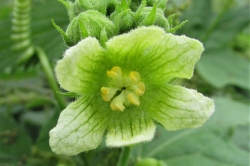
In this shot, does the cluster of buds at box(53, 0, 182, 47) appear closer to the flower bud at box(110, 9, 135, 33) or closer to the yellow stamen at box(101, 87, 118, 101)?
the flower bud at box(110, 9, 135, 33)

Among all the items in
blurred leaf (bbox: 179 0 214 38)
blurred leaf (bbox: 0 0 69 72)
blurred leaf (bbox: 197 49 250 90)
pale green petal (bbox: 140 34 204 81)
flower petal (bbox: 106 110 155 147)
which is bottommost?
blurred leaf (bbox: 197 49 250 90)

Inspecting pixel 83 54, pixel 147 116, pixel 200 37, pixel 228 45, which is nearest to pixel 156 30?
pixel 83 54

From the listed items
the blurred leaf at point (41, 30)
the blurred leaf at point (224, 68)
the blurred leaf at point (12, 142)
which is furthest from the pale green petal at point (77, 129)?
the blurred leaf at point (224, 68)

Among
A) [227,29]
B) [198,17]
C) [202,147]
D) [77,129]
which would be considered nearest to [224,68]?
[227,29]

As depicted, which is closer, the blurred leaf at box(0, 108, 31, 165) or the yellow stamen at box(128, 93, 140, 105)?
the yellow stamen at box(128, 93, 140, 105)

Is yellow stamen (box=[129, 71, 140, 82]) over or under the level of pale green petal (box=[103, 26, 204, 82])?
under

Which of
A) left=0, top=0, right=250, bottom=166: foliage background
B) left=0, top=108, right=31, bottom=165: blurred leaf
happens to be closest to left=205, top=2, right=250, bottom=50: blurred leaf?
left=0, top=0, right=250, bottom=166: foliage background
